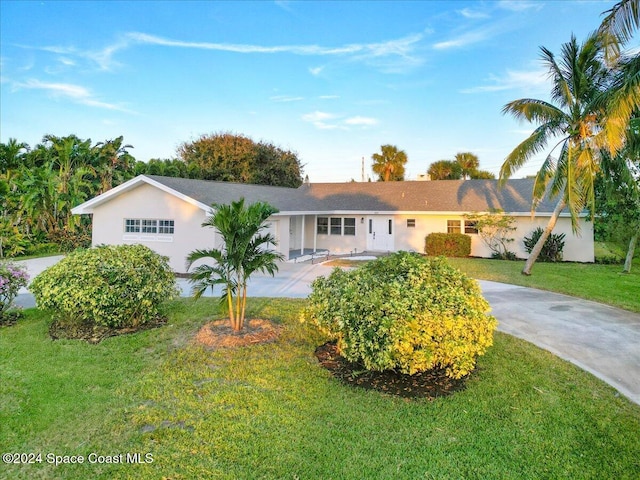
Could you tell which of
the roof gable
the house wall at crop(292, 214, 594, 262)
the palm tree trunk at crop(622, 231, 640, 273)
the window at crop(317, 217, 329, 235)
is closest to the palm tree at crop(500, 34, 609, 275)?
the palm tree trunk at crop(622, 231, 640, 273)

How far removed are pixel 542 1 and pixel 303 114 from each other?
43.8 ft

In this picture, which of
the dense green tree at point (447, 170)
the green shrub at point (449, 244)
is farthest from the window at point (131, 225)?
the dense green tree at point (447, 170)

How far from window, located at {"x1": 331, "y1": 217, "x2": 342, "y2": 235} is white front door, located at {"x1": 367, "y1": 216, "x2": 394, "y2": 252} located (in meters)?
1.68

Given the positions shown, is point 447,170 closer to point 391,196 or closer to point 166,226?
point 391,196

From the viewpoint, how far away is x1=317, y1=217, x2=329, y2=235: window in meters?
22.0

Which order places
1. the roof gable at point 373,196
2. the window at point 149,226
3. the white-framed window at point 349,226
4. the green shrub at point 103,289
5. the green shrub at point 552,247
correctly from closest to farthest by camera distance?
the green shrub at point 103,289, the window at point 149,226, the roof gable at point 373,196, the green shrub at point 552,247, the white-framed window at point 349,226

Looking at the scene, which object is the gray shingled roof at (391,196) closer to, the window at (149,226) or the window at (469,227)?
the window at (469,227)

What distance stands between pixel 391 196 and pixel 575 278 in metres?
11.4

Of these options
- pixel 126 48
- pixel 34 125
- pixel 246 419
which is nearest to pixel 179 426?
pixel 246 419

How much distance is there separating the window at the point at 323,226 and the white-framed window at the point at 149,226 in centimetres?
980

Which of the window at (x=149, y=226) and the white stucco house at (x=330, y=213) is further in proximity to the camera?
the window at (x=149, y=226)

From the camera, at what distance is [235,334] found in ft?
22.4

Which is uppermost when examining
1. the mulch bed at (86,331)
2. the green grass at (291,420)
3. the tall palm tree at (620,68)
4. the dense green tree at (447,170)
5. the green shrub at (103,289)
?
the dense green tree at (447,170)

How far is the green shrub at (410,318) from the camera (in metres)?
4.70
